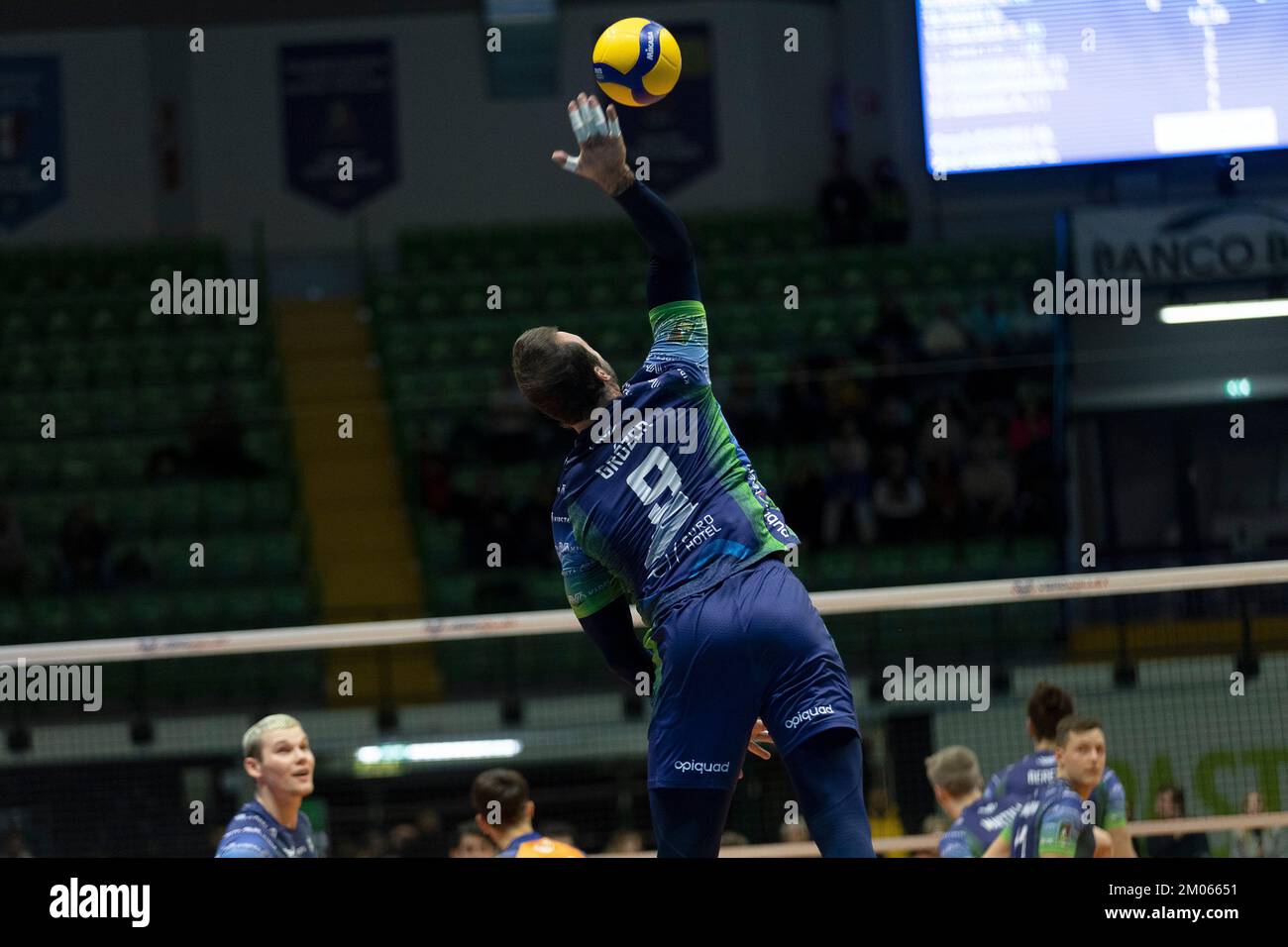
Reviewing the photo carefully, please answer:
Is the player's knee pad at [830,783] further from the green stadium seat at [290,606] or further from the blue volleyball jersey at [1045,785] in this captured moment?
the green stadium seat at [290,606]

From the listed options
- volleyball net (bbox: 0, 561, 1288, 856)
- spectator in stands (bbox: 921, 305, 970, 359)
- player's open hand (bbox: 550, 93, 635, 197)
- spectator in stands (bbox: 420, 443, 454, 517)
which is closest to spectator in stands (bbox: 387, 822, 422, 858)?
volleyball net (bbox: 0, 561, 1288, 856)

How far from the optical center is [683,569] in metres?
3.63

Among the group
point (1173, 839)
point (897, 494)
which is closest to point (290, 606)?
point (897, 494)

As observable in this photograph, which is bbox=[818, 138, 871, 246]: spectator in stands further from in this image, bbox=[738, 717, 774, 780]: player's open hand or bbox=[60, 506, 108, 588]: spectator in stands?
bbox=[738, 717, 774, 780]: player's open hand

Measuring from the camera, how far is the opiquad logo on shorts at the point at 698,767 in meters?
3.50

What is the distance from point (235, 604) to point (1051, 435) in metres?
6.61

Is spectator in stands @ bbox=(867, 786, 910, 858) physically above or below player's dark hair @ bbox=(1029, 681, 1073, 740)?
below

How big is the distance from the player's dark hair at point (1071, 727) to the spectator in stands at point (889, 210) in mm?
11682

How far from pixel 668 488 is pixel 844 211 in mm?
13731

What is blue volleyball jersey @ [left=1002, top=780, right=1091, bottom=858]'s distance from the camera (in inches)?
188

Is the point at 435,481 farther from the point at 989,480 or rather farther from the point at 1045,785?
the point at 1045,785

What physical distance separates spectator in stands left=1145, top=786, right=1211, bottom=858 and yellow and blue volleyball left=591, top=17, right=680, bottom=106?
5719mm

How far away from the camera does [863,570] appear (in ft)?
40.9
